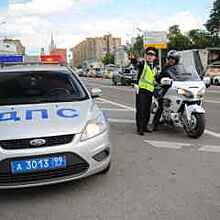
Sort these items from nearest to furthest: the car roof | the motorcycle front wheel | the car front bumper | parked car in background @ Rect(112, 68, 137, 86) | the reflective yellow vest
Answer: the car front bumper, the car roof, the motorcycle front wheel, the reflective yellow vest, parked car in background @ Rect(112, 68, 137, 86)

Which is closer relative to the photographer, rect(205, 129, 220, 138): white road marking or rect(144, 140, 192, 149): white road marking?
rect(144, 140, 192, 149): white road marking

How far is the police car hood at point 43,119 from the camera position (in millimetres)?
4754

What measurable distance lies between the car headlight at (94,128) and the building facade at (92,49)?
125547 mm

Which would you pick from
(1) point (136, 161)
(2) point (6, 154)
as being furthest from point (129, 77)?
(2) point (6, 154)

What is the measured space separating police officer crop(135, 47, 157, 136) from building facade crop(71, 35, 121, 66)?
400 ft

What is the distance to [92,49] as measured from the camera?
453 ft

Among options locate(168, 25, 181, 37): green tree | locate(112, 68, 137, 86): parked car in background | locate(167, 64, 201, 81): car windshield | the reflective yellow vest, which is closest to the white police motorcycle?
locate(167, 64, 201, 81): car windshield

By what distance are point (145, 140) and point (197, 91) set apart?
136 centimetres

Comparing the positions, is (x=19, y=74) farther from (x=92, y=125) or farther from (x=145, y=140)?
(x=145, y=140)

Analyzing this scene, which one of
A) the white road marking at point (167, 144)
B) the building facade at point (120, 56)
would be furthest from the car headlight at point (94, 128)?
the building facade at point (120, 56)

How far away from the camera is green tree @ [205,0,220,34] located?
64125mm

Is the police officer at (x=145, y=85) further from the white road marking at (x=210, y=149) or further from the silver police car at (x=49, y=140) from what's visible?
the silver police car at (x=49, y=140)

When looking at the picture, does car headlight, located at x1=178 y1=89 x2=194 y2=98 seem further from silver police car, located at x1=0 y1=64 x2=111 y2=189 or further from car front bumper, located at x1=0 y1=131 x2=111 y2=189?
car front bumper, located at x1=0 y1=131 x2=111 y2=189

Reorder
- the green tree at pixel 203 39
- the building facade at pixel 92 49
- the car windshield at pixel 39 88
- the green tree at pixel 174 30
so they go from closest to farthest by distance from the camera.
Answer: the car windshield at pixel 39 88, the green tree at pixel 203 39, the green tree at pixel 174 30, the building facade at pixel 92 49
